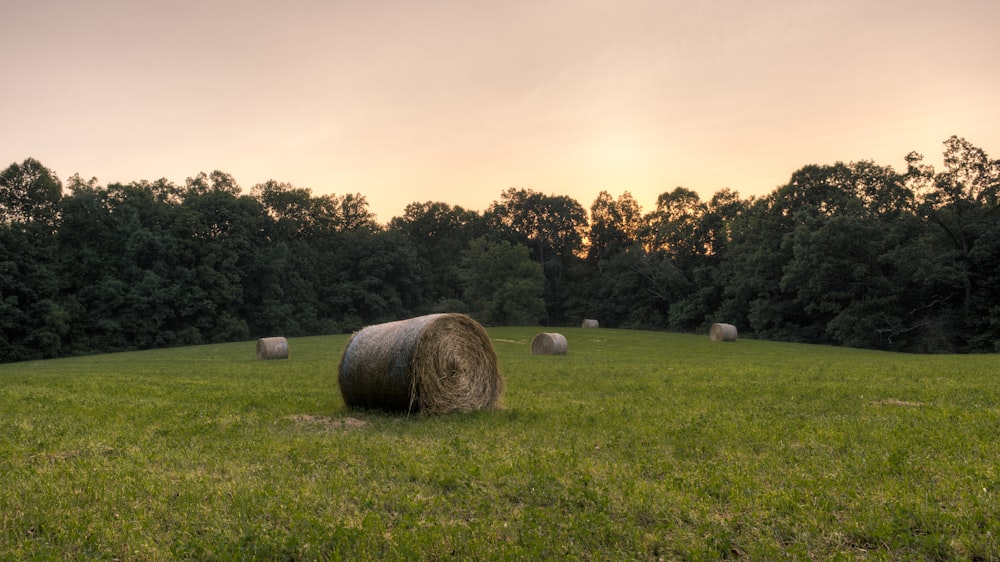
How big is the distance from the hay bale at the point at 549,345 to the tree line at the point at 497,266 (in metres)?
28.1

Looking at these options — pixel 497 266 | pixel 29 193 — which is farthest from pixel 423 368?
pixel 497 266

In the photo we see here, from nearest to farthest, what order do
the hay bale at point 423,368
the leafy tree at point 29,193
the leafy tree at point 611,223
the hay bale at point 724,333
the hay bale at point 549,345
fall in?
the hay bale at point 423,368 → the hay bale at point 549,345 → the hay bale at point 724,333 → the leafy tree at point 29,193 → the leafy tree at point 611,223

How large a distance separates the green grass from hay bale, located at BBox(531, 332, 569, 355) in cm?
1929

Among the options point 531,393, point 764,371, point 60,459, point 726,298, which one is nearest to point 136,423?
point 60,459

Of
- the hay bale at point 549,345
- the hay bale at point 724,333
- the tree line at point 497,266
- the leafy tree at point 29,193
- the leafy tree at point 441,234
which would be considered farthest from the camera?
the leafy tree at point 441,234

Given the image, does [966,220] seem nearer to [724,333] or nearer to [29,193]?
[724,333]

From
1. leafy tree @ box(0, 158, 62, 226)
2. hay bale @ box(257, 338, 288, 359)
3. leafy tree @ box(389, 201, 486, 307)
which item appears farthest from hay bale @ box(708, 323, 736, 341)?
leafy tree @ box(0, 158, 62, 226)

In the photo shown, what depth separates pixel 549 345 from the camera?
32.3 meters

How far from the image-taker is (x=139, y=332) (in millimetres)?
54938

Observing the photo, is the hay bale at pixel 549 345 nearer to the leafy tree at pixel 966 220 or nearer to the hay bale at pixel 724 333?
the hay bale at pixel 724 333

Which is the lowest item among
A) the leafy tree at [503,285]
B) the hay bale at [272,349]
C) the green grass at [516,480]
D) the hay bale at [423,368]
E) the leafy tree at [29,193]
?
the hay bale at [272,349]

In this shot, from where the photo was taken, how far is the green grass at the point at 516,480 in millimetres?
4977

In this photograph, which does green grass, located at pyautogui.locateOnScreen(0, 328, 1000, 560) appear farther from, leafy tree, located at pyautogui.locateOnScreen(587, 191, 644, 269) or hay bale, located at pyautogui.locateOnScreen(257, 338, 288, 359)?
leafy tree, located at pyautogui.locateOnScreen(587, 191, 644, 269)

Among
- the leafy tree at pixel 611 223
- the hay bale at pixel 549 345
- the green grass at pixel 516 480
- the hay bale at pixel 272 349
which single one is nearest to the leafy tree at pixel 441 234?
the leafy tree at pixel 611 223
